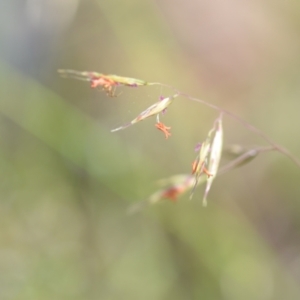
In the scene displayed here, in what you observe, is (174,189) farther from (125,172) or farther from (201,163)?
(125,172)

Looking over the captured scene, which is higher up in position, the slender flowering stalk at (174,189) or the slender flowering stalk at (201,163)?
the slender flowering stalk at (201,163)

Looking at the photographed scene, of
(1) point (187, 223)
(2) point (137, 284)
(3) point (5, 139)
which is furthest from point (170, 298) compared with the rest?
(3) point (5, 139)

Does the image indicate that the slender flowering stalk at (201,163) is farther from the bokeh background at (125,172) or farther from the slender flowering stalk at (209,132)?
the bokeh background at (125,172)

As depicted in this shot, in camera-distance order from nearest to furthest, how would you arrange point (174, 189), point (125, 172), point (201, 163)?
1. point (201, 163)
2. point (174, 189)
3. point (125, 172)

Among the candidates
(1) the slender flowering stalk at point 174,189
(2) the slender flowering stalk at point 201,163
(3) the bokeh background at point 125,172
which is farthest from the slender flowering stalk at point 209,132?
(3) the bokeh background at point 125,172

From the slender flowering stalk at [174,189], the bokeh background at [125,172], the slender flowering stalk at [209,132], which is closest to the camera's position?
the slender flowering stalk at [209,132]

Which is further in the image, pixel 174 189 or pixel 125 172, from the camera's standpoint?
pixel 125 172

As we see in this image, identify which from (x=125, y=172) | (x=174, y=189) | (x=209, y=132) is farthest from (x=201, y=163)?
(x=125, y=172)

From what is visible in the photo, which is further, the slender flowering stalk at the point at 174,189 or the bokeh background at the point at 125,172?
the bokeh background at the point at 125,172

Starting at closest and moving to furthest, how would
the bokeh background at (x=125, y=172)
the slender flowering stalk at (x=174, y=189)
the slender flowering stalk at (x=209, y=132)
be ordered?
Result: the slender flowering stalk at (x=209, y=132) < the slender flowering stalk at (x=174, y=189) < the bokeh background at (x=125, y=172)
